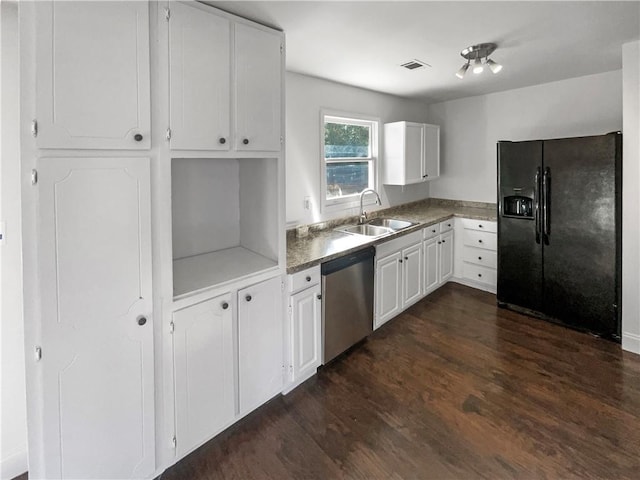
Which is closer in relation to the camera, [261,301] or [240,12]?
[240,12]

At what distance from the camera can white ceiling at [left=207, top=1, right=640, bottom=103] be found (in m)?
2.00

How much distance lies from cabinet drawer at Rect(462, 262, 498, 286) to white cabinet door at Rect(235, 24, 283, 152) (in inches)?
122

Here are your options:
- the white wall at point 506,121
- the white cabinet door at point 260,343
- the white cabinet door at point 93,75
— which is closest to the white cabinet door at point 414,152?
the white wall at point 506,121

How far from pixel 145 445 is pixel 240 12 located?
2.27 metres

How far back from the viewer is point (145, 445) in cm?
172

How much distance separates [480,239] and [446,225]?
411mm

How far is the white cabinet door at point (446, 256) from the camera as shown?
427 centimetres

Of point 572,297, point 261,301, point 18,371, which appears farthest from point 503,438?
point 18,371

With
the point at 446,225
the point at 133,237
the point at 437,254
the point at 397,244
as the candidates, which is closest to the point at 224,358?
the point at 133,237

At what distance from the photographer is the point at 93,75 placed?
1433 millimetres

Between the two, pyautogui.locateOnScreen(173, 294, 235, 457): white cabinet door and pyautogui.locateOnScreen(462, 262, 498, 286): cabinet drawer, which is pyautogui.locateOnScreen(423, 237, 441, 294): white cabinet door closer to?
pyautogui.locateOnScreen(462, 262, 498, 286): cabinet drawer

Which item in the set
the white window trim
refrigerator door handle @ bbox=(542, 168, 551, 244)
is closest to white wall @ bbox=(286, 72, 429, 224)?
the white window trim

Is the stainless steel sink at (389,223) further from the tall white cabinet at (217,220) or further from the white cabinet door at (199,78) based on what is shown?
the white cabinet door at (199,78)

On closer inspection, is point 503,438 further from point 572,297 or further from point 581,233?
point 581,233
